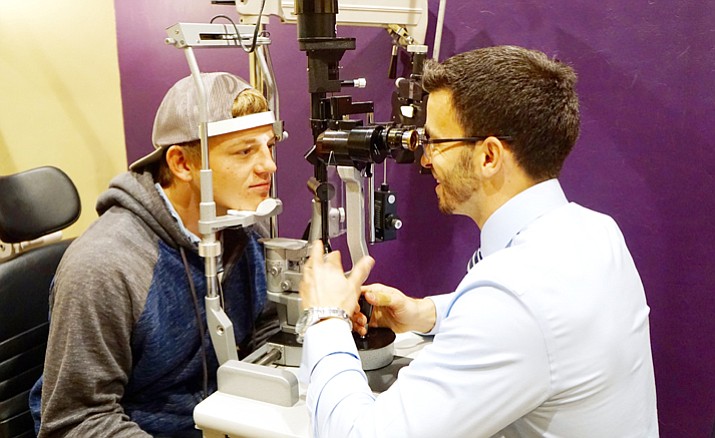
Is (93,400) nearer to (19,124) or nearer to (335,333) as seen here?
(335,333)

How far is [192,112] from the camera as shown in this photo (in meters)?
1.41

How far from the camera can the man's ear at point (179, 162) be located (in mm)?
1462

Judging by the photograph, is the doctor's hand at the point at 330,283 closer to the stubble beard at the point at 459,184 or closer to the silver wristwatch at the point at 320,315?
the silver wristwatch at the point at 320,315

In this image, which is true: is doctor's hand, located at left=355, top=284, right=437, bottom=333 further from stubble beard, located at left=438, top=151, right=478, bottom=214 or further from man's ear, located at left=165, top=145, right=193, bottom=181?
man's ear, located at left=165, top=145, right=193, bottom=181

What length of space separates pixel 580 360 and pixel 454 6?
1.24 m

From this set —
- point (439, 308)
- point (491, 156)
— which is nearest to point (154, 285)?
point (439, 308)

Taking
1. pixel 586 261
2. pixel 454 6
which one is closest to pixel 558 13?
pixel 454 6

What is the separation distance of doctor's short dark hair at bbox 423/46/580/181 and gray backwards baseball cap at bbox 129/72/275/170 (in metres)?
0.49

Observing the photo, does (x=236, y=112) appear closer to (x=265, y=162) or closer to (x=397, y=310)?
(x=265, y=162)

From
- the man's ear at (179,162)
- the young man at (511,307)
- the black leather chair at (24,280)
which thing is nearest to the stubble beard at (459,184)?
the young man at (511,307)

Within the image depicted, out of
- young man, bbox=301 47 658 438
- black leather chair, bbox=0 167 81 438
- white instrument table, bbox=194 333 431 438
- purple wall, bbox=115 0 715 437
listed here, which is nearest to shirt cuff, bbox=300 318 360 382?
young man, bbox=301 47 658 438

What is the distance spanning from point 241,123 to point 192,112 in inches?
4.5

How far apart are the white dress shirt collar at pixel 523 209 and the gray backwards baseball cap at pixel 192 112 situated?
597mm

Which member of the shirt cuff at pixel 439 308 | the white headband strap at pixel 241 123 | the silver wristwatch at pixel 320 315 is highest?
the white headband strap at pixel 241 123
